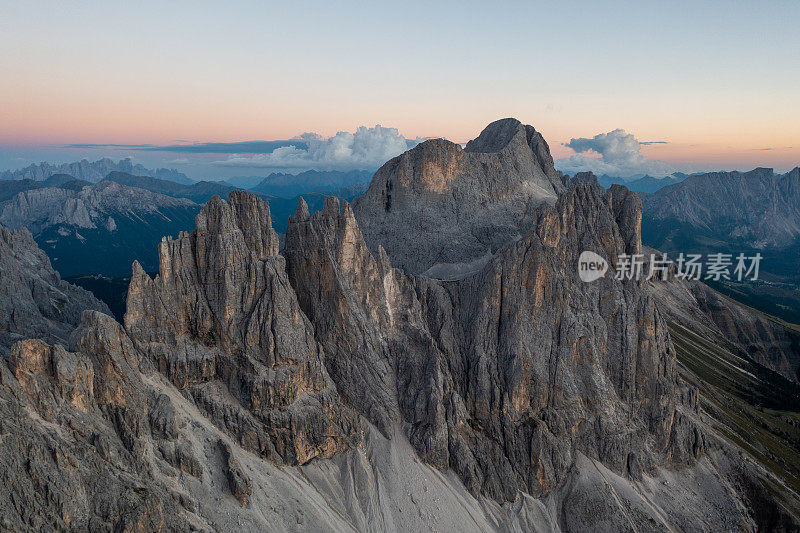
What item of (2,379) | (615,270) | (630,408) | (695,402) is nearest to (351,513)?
(2,379)

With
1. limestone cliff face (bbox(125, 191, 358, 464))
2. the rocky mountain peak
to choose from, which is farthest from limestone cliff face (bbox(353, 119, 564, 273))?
limestone cliff face (bbox(125, 191, 358, 464))

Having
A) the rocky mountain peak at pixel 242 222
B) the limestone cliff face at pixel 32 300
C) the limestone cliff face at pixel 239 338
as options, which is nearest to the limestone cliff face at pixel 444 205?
the rocky mountain peak at pixel 242 222

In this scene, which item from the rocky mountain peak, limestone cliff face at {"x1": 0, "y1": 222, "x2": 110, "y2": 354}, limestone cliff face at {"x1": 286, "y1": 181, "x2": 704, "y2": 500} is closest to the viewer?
limestone cliff face at {"x1": 0, "y1": 222, "x2": 110, "y2": 354}

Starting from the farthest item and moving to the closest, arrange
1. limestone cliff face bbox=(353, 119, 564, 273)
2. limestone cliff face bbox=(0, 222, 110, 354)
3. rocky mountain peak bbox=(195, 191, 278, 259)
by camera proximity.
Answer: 1. limestone cliff face bbox=(353, 119, 564, 273)
2. rocky mountain peak bbox=(195, 191, 278, 259)
3. limestone cliff face bbox=(0, 222, 110, 354)

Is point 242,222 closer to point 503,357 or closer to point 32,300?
point 32,300

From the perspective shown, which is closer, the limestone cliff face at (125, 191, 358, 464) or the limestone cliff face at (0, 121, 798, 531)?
the limestone cliff face at (0, 121, 798, 531)

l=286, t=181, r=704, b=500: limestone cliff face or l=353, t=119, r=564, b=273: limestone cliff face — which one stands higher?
l=353, t=119, r=564, b=273: limestone cliff face

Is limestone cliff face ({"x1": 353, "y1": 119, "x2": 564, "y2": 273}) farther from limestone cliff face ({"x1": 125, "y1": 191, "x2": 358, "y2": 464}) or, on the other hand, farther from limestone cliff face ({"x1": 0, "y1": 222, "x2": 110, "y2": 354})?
limestone cliff face ({"x1": 0, "y1": 222, "x2": 110, "y2": 354})

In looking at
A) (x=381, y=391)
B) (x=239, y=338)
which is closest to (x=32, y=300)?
(x=239, y=338)
